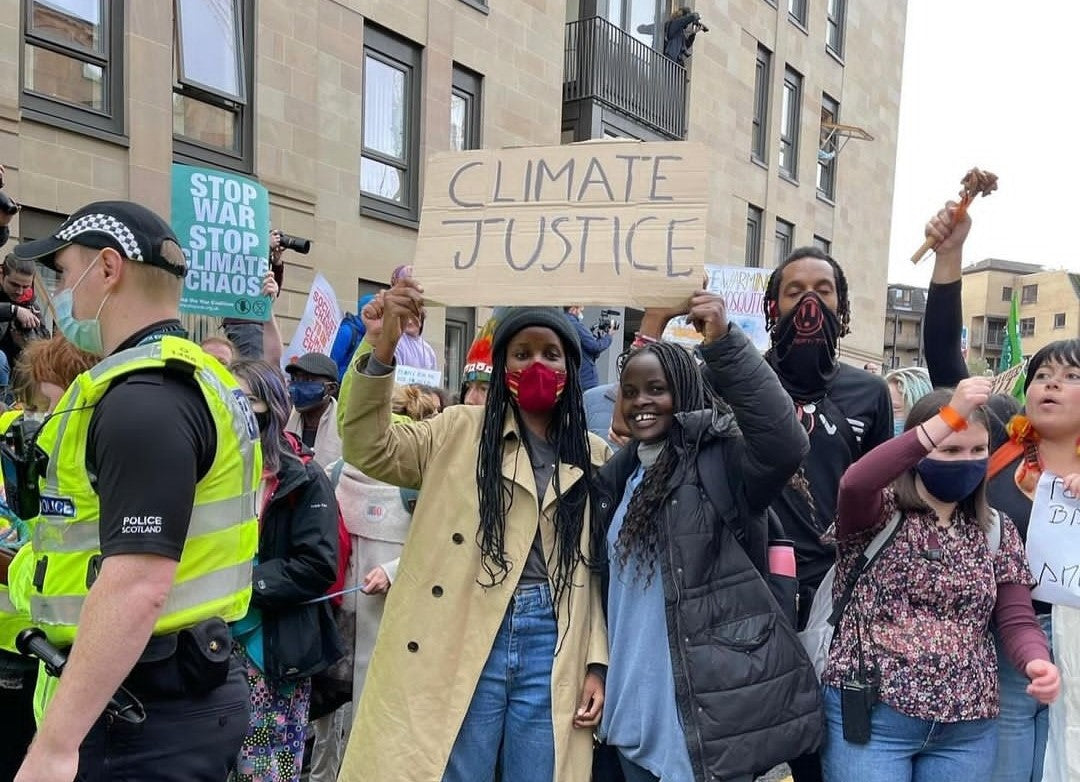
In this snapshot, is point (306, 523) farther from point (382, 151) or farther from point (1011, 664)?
point (382, 151)

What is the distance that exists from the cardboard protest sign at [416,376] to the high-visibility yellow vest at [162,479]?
3.48m

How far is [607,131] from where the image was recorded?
13648 millimetres

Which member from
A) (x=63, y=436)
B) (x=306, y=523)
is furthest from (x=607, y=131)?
(x=63, y=436)

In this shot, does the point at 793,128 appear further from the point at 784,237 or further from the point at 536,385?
the point at 536,385

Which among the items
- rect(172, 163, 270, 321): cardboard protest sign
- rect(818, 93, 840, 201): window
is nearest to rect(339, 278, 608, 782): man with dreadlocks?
rect(172, 163, 270, 321): cardboard protest sign

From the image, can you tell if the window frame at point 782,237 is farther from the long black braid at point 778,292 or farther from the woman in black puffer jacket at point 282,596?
the woman in black puffer jacket at point 282,596

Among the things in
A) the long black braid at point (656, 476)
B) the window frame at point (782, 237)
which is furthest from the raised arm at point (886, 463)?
the window frame at point (782, 237)

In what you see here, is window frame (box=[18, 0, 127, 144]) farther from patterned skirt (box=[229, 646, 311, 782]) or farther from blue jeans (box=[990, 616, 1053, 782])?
blue jeans (box=[990, 616, 1053, 782])

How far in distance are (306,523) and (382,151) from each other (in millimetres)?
8204

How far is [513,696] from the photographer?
8.07 feet

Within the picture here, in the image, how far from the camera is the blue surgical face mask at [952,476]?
241cm

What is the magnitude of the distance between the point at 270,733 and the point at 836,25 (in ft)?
68.1

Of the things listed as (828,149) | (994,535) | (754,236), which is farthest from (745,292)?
(828,149)

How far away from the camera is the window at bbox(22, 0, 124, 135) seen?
23.6 feet
